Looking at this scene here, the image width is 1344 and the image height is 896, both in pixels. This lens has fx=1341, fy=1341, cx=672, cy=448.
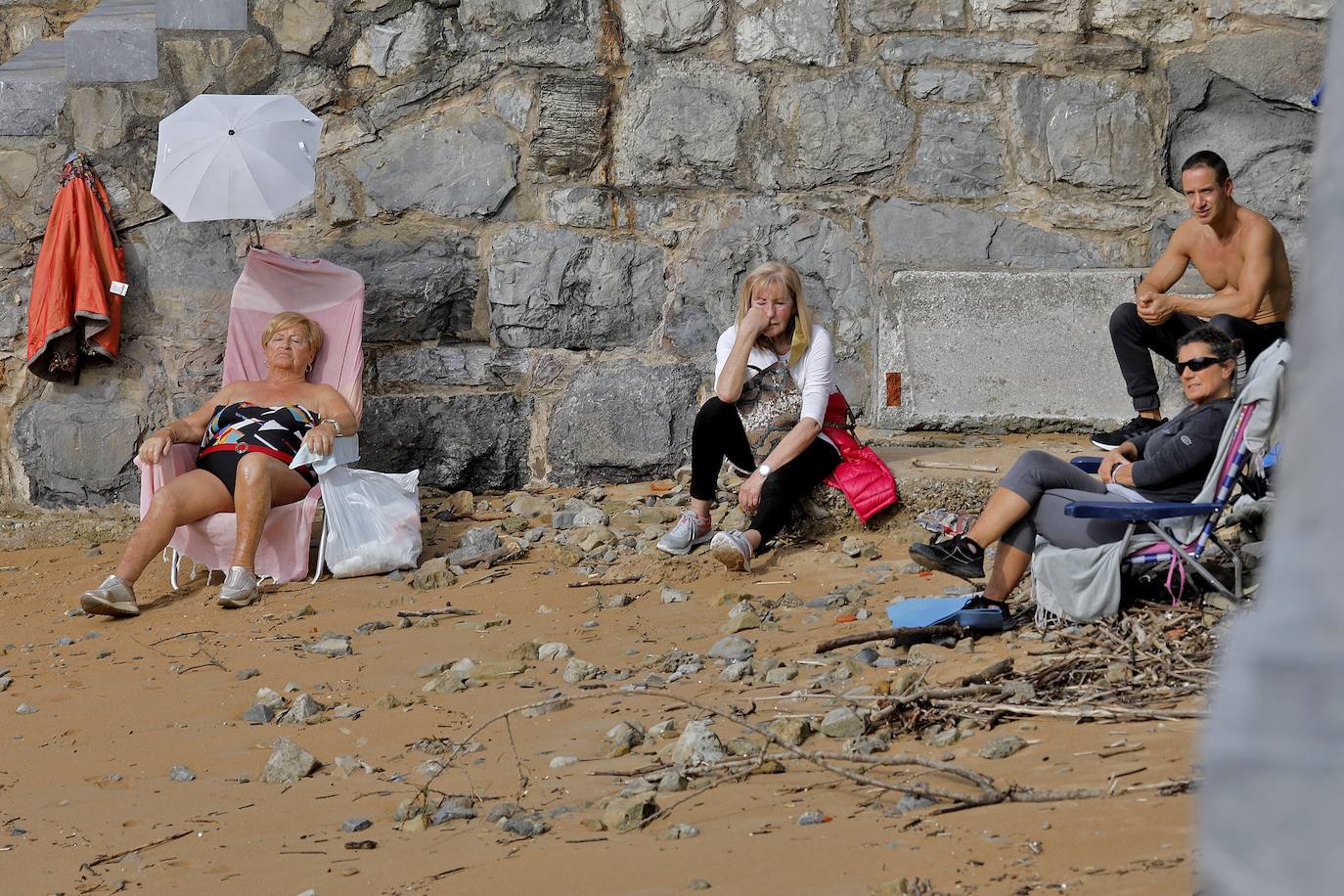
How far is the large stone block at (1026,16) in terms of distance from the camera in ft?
18.0

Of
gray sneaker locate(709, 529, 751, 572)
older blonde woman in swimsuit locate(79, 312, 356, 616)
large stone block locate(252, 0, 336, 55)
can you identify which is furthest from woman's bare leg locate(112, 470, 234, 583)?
large stone block locate(252, 0, 336, 55)

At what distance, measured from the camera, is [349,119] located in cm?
588

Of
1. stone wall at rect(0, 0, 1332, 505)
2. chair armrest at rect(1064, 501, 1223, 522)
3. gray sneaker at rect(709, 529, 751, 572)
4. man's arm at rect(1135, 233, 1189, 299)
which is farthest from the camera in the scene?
stone wall at rect(0, 0, 1332, 505)

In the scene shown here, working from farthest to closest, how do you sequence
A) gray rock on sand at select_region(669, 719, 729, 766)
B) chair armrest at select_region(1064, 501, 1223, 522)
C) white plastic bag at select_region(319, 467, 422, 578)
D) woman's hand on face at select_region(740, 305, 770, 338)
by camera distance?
white plastic bag at select_region(319, 467, 422, 578) < woman's hand on face at select_region(740, 305, 770, 338) < chair armrest at select_region(1064, 501, 1223, 522) < gray rock on sand at select_region(669, 719, 729, 766)

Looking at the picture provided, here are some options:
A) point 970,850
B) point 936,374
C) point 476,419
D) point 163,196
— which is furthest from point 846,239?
point 970,850

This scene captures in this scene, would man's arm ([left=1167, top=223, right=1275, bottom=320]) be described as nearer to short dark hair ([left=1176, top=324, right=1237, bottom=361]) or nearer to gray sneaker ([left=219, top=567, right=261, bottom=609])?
short dark hair ([left=1176, top=324, right=1237, bottom=361])

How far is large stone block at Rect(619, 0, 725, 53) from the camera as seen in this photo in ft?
18.6

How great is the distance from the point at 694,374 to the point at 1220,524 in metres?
2.52

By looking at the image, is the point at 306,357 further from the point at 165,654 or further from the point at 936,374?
the point at 936,374

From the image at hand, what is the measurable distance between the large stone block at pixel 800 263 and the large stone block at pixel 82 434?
8.40 feet

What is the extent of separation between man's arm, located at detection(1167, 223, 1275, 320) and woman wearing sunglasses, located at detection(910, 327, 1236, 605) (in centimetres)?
125

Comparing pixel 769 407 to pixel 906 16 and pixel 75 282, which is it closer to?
pixel 906 16

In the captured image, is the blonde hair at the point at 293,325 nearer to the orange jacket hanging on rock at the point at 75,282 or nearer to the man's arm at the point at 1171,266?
the orange jacket hanging on rock at the point at 75,282

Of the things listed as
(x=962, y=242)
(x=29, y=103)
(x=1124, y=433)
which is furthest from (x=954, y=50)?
(x=29, y=103)
